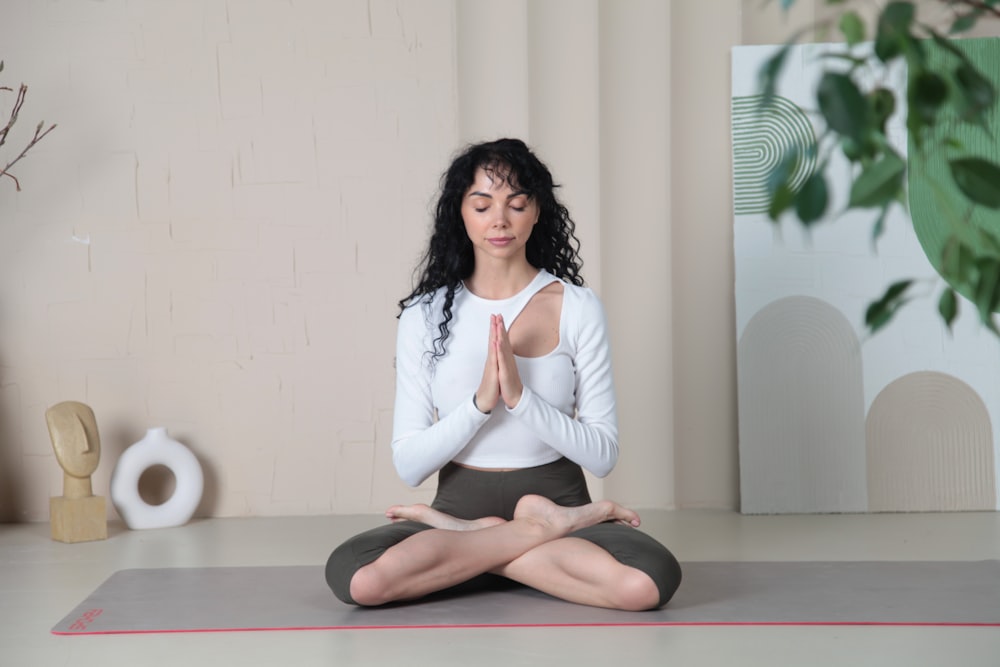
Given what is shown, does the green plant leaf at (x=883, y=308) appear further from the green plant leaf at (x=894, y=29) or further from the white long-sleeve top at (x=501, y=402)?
the white long-sleeve top at (x=501, y=402)

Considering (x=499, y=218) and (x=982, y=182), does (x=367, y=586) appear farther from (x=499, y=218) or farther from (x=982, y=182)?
(x=982, y=182)

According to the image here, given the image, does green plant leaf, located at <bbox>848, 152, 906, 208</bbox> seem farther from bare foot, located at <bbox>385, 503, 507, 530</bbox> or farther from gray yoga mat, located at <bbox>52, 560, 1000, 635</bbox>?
bare foot, located at <bbox>385, 503, 507, 530</bbox>

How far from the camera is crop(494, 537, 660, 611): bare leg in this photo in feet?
8.03

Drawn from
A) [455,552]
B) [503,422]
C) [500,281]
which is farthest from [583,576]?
[500,281]

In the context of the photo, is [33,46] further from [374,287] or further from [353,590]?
[353,590]

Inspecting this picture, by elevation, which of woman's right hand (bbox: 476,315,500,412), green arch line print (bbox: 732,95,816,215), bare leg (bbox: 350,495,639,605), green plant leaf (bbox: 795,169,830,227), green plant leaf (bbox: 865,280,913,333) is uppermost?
green arch line print (bbox: 732,95,816,215)

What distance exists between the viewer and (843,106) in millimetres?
850

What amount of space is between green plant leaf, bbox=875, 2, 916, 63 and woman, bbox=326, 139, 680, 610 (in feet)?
5.51

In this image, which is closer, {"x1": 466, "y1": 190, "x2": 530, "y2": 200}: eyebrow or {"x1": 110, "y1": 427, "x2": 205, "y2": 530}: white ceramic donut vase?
{"x1": 466, "y1": 190, "x2": 530, "y2": 200}: eyebrow

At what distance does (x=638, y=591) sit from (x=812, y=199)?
1686 millimetres

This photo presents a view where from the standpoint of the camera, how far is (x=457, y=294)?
286cm

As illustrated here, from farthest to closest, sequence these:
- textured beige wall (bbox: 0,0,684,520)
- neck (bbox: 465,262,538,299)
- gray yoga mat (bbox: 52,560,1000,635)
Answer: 1. textured beige wall (bbox: 0,0,684,520)
2. neck (bbox: 465,262,538,299)
3. gray yoga mat (bbox: 52,560,1000,635)

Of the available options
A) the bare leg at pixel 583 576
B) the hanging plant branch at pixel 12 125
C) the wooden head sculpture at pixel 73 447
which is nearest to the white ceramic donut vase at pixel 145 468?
the wooden head sculpture at pixel 73 447

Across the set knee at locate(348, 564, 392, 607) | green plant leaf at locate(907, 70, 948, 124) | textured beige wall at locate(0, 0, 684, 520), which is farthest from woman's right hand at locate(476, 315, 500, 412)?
green plant leaf at locate(907, 70, 948, 124)
